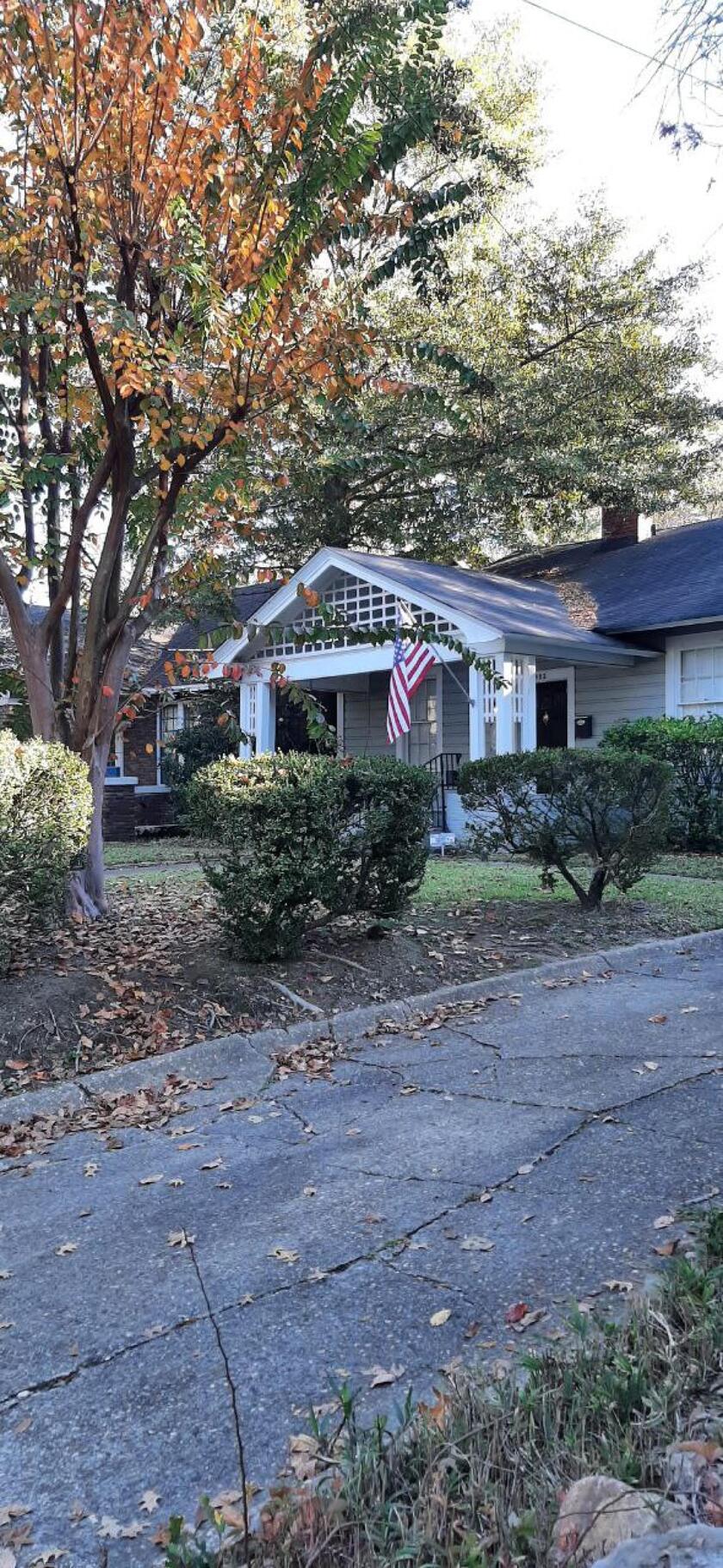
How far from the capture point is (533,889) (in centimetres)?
1088

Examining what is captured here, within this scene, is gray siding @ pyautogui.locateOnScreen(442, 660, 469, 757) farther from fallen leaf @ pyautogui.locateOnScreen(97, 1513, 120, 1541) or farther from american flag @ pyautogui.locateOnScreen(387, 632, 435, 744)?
fallen leaf @ pyautogui.locateOnScreen(97, 1513, 120, 1541)

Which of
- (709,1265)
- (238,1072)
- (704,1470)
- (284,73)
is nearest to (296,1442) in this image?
(704,1470)

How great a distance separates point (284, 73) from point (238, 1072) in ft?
25.7

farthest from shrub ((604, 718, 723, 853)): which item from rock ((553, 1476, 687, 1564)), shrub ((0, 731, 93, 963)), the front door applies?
rock ((553, 1476, 687, 1564))

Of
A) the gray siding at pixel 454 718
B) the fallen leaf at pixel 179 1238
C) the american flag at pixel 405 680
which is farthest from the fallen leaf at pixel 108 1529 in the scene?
the gray siding at pixel 454 718

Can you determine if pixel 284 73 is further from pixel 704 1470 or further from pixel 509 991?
pixel 704 1470

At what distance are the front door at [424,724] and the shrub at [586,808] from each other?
11744mm

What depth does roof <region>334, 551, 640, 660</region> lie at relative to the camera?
1598 centimetres

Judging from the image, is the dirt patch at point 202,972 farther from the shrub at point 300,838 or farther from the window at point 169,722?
the window at point 169,722

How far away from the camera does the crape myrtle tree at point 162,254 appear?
6773 mm

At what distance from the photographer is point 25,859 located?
616 cm

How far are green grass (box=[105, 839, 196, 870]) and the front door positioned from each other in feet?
16.4

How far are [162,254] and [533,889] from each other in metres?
6.49

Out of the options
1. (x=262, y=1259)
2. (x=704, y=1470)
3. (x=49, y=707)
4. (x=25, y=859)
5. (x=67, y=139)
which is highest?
(x=67, y=139)
